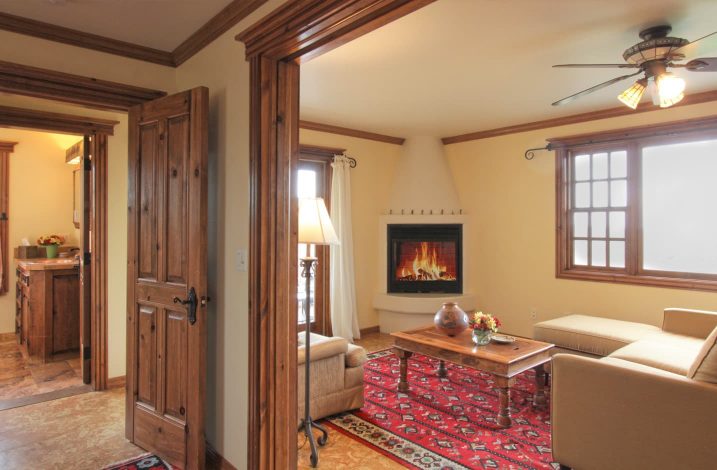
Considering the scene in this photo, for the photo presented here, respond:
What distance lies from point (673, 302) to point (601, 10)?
9.82 ft

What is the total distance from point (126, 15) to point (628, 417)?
325 cm

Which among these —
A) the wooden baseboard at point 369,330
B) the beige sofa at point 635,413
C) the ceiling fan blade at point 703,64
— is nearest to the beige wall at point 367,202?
the wooden baseboard at point 369,330

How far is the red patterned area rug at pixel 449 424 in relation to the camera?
8.56 ft

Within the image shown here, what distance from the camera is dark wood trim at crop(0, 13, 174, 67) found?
2.40 m

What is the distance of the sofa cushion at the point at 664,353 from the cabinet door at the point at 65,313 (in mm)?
4890

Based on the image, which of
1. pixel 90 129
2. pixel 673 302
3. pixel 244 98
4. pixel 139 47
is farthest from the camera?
pixel 673 302

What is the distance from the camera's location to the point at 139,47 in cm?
276

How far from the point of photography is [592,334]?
3713 millimetres

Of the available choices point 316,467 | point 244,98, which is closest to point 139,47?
point 244,98

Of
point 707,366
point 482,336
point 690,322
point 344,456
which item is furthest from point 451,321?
point 690,322

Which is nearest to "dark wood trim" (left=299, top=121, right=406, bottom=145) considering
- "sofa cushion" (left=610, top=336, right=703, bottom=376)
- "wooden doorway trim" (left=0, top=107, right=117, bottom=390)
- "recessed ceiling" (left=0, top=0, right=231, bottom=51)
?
"wooden doorway trim" (left=0, top=107, right=117, bottom=390)

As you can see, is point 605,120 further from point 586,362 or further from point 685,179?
point 586,362

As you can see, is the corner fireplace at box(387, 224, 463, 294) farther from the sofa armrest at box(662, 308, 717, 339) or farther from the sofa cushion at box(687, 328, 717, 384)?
the sofa cushion at box(687, 328, 717, 384)

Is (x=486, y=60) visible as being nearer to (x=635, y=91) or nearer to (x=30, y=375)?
(x=635, y=91)
